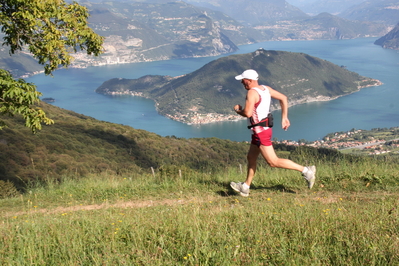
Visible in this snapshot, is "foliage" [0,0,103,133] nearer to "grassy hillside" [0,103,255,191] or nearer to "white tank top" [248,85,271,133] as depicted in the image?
"grassy hillside" [0,103,255,191]

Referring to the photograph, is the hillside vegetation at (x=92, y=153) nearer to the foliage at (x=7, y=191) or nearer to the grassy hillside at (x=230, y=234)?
the foliage at (x=7, y=191)

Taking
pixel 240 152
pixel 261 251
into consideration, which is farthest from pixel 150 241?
pixel 240 152

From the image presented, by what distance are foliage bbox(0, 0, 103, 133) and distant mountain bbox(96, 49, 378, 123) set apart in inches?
4291

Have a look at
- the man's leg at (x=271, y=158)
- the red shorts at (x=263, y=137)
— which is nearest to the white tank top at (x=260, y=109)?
the red shorts at (x=263, y=137)

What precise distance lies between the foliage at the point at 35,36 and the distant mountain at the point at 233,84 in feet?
358

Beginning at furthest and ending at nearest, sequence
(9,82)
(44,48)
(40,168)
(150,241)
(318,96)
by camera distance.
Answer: (318,96) < (40,168) < (44,48) < (9,82) < (150,241)

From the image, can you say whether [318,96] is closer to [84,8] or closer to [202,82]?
[202,82]

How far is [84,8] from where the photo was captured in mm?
6945

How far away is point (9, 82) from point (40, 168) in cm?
839

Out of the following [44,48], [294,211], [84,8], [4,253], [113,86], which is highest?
[84,8]

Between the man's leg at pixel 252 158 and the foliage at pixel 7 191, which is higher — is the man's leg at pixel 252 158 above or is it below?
above

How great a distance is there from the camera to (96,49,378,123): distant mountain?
12757 centimetres

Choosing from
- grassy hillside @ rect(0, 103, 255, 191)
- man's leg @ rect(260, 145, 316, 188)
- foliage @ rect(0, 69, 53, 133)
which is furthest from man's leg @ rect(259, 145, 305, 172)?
foliage @ rect(0, 69, 53, 133)

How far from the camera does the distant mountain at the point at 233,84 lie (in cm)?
12757
